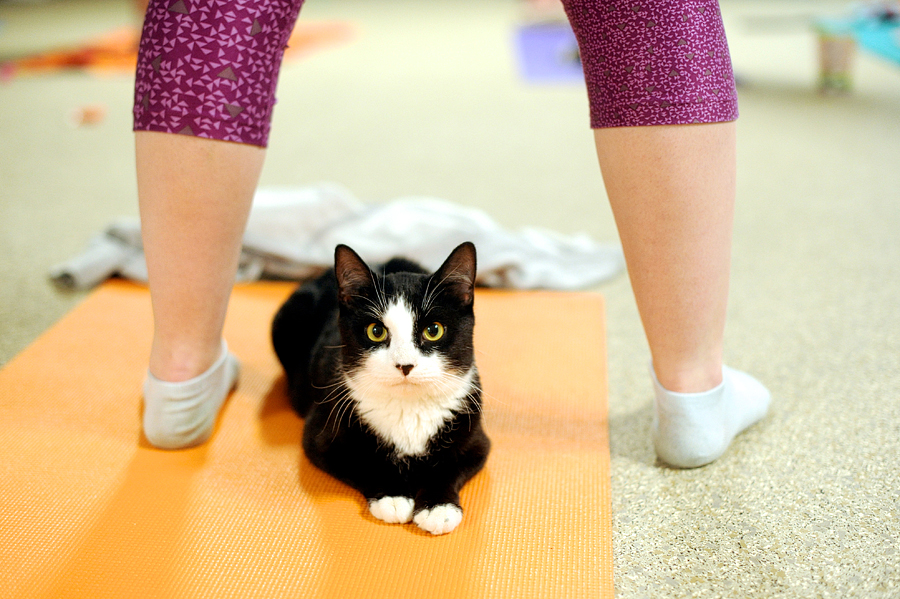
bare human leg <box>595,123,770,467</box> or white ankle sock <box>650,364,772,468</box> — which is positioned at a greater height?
bare human leg <box>595,123,770,467</box>

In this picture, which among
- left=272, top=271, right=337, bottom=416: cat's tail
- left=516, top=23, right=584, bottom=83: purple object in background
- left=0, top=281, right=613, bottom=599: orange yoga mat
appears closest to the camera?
left=0, top=281, right=613, bottom=599: orange yoga mat

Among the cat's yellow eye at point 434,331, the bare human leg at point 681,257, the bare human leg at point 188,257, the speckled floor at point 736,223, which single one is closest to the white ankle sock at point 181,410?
→ the bare human leg at point 188,257

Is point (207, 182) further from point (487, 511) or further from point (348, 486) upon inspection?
point (487, 511)

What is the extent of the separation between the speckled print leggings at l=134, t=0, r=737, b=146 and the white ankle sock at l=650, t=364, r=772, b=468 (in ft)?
1.19

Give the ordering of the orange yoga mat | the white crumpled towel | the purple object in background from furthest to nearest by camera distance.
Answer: the purple object in background → the white crumpled towel → the orange yoga mat

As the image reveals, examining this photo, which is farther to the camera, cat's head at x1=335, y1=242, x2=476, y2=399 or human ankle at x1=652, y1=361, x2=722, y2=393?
human ankle at x1=652, y1=361, x2=722, y2=393

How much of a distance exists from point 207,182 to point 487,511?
1.77ft

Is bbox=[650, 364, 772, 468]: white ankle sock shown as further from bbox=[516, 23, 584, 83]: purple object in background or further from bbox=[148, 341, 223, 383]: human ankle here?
bbox=[516, 23, 584, 83]: purple object in background

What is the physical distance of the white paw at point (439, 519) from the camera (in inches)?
33.9

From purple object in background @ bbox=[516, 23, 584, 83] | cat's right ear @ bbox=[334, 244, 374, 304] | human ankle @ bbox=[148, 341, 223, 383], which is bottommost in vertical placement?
purple object in background @ bbox=[516, 23, 584, 83]

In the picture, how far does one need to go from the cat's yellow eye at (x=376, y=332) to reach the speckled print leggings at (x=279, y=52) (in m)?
0.30

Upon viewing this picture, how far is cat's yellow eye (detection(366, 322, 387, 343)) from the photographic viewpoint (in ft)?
2.86

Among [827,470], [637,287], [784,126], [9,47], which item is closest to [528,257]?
[637,287]

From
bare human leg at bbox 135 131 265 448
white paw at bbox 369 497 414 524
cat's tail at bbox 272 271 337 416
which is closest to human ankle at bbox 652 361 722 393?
white paw at bbox 369 497 414 524
